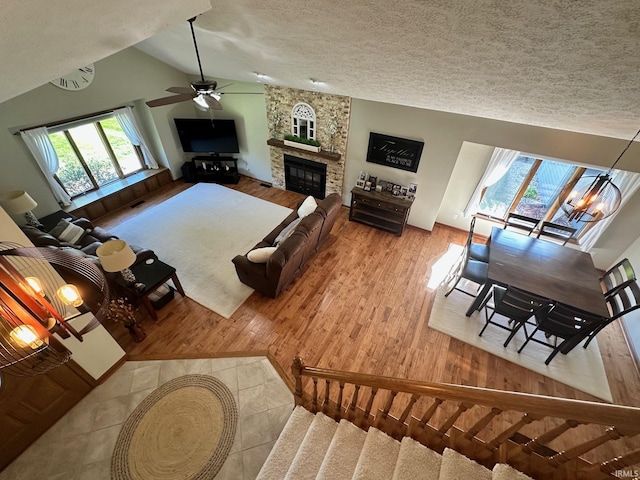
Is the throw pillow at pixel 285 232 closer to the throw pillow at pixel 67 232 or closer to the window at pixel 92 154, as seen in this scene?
the throw pillow at pixel 67 232

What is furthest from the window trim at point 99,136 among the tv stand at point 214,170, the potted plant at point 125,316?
the potted plant at point 125,316

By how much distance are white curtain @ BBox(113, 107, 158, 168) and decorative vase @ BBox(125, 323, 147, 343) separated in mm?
4870

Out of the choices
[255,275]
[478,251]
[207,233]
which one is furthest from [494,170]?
[207,233]

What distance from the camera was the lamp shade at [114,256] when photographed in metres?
3.13

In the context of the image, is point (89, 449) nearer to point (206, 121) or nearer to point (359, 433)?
point (359, 433)

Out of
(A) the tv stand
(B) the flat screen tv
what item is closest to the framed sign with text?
(B) the flat screen tv

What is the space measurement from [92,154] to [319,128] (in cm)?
500

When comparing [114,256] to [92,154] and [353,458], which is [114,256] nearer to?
[353,458]

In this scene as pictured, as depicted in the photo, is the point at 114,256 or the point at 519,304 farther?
the point at 519,304

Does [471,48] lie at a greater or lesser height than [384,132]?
greater

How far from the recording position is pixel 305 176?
6.74 m

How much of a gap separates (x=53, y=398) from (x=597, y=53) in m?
5.20

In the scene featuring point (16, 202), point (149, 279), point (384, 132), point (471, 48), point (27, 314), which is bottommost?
point (149, 279)

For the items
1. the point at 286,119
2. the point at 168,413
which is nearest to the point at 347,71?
the point at 286,119
